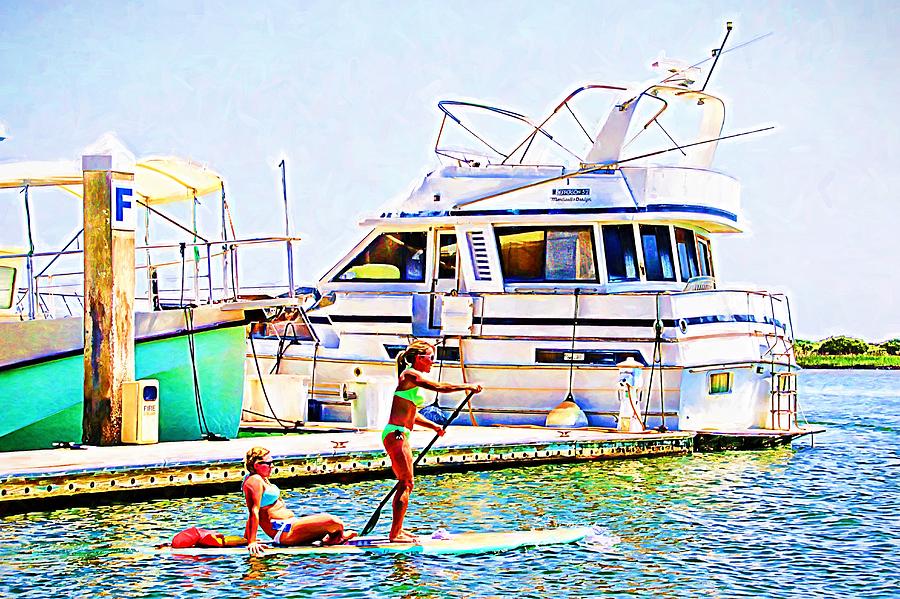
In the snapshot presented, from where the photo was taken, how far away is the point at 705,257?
2177cm

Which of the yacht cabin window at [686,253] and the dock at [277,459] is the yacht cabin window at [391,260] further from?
the yacht cabin window at [686,253]

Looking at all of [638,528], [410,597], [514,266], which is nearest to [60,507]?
[410,597]

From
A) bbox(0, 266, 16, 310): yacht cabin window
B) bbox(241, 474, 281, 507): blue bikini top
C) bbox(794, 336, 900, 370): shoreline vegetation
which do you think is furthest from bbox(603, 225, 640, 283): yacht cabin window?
bbox(794, 336, 900, 370): shoreline vegetation

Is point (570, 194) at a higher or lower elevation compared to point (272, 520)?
higher

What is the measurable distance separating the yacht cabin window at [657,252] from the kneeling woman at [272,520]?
9083mm

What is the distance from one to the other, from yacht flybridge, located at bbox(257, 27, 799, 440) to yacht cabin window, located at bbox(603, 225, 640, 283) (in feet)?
0.07

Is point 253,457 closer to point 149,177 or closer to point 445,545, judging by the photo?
point 445,545

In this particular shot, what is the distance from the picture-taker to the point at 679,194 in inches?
786

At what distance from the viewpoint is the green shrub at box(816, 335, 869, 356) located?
79688 millimetres

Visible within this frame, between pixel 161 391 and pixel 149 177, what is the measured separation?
4363 millimetres

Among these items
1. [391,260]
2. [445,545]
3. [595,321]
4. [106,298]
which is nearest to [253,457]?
[445,545]

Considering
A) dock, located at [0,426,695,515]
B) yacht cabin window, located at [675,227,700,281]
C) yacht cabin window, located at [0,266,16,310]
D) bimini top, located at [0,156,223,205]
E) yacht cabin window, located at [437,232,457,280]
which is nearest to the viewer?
dock, located at [0,426,695,515]

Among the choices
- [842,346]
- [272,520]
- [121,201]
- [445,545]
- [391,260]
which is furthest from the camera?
[842,346]

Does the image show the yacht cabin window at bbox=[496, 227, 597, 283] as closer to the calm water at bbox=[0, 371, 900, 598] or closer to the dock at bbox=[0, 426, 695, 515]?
the dock at bbox=[0, 426, 695, 515]
